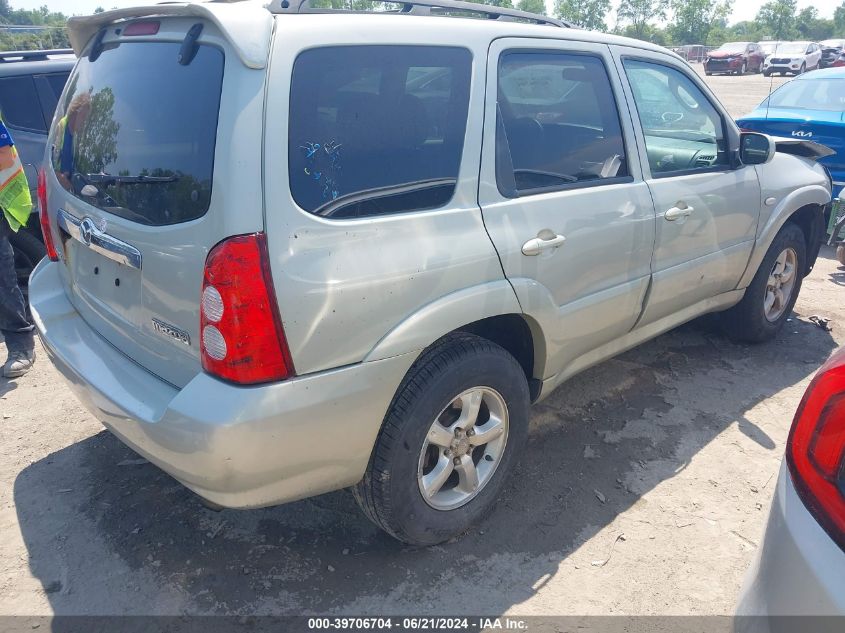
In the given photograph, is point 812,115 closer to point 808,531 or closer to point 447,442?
point 447,442

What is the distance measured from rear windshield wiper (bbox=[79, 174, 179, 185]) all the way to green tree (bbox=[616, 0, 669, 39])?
68.9m

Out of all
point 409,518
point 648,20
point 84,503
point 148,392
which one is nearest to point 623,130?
point 409,518

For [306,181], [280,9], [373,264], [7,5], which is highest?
[7,5]

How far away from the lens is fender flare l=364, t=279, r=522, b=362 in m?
2.16

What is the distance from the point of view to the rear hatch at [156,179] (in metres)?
1.91

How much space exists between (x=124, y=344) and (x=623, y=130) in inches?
92.2

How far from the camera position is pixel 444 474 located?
8.36ft

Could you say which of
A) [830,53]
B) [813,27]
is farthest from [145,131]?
[813,27]

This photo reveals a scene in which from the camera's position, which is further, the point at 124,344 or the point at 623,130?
the point at 623,130

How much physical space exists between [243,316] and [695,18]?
72.9 m

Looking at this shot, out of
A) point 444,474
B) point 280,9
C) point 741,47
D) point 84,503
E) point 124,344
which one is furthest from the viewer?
point 741,47

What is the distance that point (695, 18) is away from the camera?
63438mm

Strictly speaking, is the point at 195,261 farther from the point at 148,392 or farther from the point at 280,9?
the point at 280,9

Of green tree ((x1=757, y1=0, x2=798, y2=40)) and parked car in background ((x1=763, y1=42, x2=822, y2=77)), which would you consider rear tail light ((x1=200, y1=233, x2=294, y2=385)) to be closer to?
parked car in background ((x1=763, y1=42, x2=822, y2=77))
